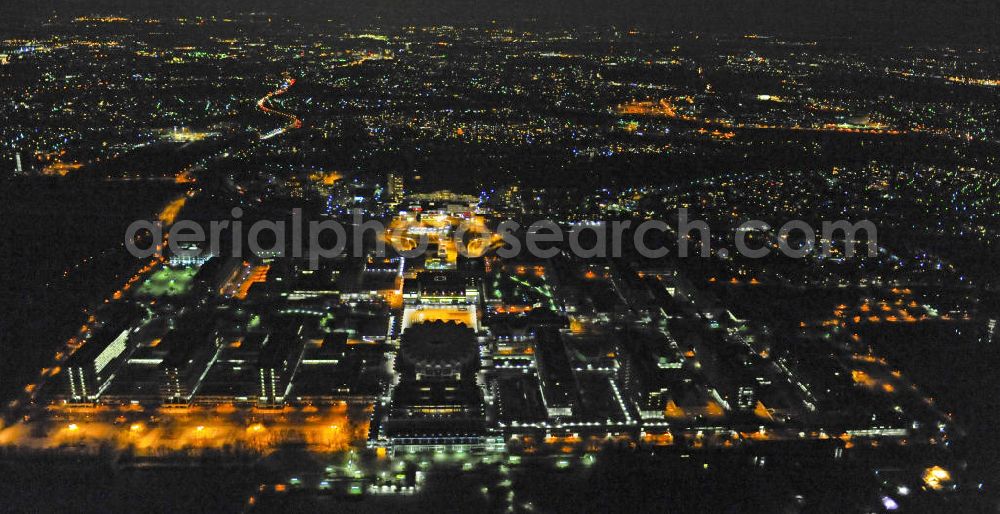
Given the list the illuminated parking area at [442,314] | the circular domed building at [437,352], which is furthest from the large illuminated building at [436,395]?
the illuminated parking area at [442,314]

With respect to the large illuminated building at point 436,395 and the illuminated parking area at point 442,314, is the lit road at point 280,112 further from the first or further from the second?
the large illuminated building at point 436,395

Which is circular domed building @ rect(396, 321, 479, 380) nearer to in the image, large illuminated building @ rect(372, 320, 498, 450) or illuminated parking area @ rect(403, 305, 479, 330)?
large illuminated building @ rect(372, 320, 498, 450)

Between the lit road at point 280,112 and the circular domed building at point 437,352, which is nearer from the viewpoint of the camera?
the circular domed building at point 437,352

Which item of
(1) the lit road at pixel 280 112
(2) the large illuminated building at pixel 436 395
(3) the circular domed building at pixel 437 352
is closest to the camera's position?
(2) the large illuminated building at pixel 436 395

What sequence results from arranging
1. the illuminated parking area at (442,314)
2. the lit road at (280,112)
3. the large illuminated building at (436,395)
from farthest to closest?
the lit road at (280,112) < the illuminated parking area at (442,314) < the large illuminated building at (436,395)

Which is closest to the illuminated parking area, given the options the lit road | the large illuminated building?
the large illuminated building

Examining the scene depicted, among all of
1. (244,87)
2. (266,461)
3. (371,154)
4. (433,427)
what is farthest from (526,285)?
(244,87)

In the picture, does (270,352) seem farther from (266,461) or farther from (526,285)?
(526,285)

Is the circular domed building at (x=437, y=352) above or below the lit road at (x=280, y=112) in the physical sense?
below

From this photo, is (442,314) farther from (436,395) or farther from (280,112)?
(280,112)
